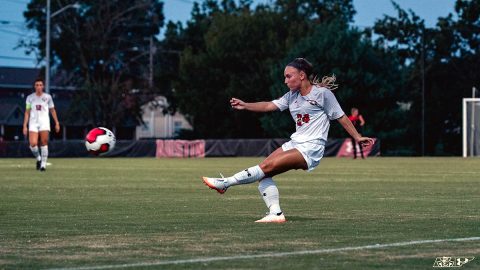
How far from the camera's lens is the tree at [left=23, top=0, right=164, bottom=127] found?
272ft

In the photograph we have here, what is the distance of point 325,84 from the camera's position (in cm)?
1251

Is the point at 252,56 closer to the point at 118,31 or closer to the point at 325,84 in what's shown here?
the point at 118,31

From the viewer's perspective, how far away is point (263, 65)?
82875 millimetres

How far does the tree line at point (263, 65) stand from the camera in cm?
7238

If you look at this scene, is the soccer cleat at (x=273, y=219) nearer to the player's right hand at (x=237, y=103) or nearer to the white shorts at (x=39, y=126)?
the player's right hand at (x=237, y=103)

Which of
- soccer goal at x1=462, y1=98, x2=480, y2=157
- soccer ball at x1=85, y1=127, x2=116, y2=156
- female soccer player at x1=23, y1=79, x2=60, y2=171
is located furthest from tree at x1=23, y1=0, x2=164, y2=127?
soccer ball at x1=85, y1=127, x2=116, y2=156

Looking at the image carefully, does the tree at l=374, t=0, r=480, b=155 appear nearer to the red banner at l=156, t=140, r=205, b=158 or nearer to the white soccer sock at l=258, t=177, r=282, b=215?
the red banner at l=156, t=140, r=205, b=158

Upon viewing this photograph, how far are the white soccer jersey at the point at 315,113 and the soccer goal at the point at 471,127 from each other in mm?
45572

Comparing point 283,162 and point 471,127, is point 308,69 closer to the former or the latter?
point 283,162

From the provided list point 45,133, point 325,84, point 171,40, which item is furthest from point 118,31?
point 325,84

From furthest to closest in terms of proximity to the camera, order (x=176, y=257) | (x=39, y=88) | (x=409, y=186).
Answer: (x=39, y=88), (x=409, y=186), (x=176, y=257)

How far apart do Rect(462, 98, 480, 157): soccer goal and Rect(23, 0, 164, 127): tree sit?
1270 inches

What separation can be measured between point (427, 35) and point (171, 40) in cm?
2315

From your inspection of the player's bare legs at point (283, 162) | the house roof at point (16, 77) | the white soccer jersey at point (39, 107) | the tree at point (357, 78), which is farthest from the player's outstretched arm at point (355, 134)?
the house roof at point (16, 77)
